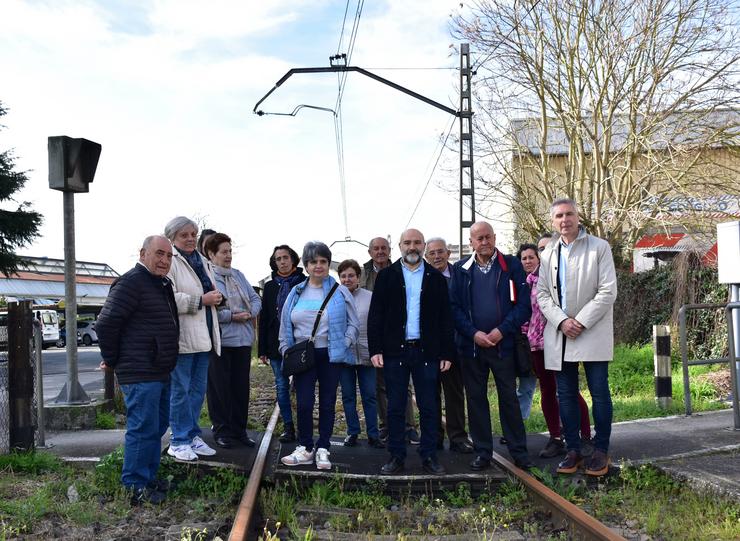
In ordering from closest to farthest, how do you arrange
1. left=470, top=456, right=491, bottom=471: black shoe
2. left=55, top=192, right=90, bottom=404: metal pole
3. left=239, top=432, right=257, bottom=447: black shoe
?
left=470, top=456, right=491, bottom=471: black shoe → left=239, top=432, right=257, bottom=447: black shoe → left=55, top=192, right=90, bottom=404: metal pole

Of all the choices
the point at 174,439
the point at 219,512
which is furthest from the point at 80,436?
the point at 219,512

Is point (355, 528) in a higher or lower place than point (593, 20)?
lower

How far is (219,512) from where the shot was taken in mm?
5227

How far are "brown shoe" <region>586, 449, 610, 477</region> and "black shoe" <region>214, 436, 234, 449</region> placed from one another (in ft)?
10.9

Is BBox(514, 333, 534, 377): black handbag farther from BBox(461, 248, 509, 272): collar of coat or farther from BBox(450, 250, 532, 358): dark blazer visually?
BBox(461, 248, 509, 272): collar of coat

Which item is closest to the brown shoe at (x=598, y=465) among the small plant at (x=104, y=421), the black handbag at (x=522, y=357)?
the black handbag at (x=522, y=357)

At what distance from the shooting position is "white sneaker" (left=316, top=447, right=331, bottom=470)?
605 cm

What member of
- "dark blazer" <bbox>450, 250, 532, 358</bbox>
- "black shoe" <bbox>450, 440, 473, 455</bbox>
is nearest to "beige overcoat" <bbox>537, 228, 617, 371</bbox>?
"dark blazer" <bbox>450, 250, 532, 358</bbox>

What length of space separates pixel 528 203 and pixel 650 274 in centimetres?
458

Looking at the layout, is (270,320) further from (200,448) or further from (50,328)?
(50,328)

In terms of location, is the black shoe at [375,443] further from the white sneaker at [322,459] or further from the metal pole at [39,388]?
the metal pole at [39,388]

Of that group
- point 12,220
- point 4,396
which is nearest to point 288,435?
point 4,396

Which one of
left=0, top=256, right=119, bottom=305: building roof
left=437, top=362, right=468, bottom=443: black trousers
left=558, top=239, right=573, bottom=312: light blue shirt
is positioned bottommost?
left=437, top=362, right=468, bottom=443: black trousers

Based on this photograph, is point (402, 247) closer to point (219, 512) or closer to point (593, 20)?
point (219, 512)
